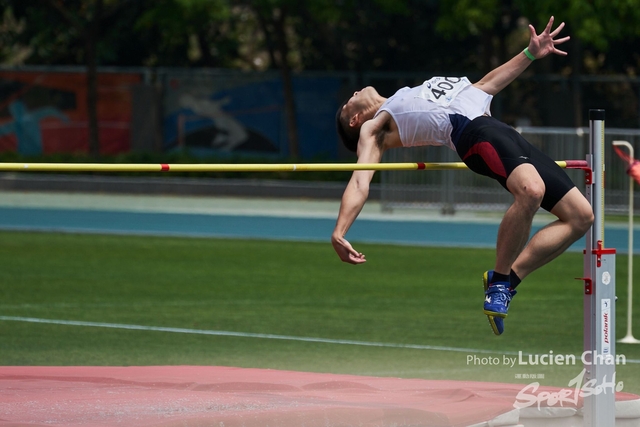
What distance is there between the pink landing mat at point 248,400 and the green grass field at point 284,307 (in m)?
1.38

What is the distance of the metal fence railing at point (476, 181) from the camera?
20.2 m

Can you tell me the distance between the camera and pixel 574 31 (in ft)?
76.4

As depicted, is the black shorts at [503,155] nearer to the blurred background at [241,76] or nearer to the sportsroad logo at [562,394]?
the sportsroad logo at [562,394]

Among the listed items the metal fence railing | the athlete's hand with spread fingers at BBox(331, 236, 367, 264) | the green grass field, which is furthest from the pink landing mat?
the metal fence railing

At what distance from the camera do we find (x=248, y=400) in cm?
646

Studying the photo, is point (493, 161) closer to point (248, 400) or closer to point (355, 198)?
point (355, 198)

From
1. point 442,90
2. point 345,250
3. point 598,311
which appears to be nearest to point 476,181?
point 442,90

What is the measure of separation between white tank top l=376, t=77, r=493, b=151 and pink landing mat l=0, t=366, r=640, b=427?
4.81 ft

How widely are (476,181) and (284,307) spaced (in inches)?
403

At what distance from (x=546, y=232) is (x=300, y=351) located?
3.36m

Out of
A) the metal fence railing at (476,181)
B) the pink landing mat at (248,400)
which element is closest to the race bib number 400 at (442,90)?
the pink landing mat at (248,400)

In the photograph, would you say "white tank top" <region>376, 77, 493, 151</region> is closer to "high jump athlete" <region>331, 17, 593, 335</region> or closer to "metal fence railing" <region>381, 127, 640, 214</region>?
"high jump athlete" <region>331, 17, 593, 335</region>

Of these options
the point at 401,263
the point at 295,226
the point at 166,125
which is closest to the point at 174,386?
the point at 401,263

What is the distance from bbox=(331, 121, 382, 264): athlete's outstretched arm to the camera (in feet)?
19.9
